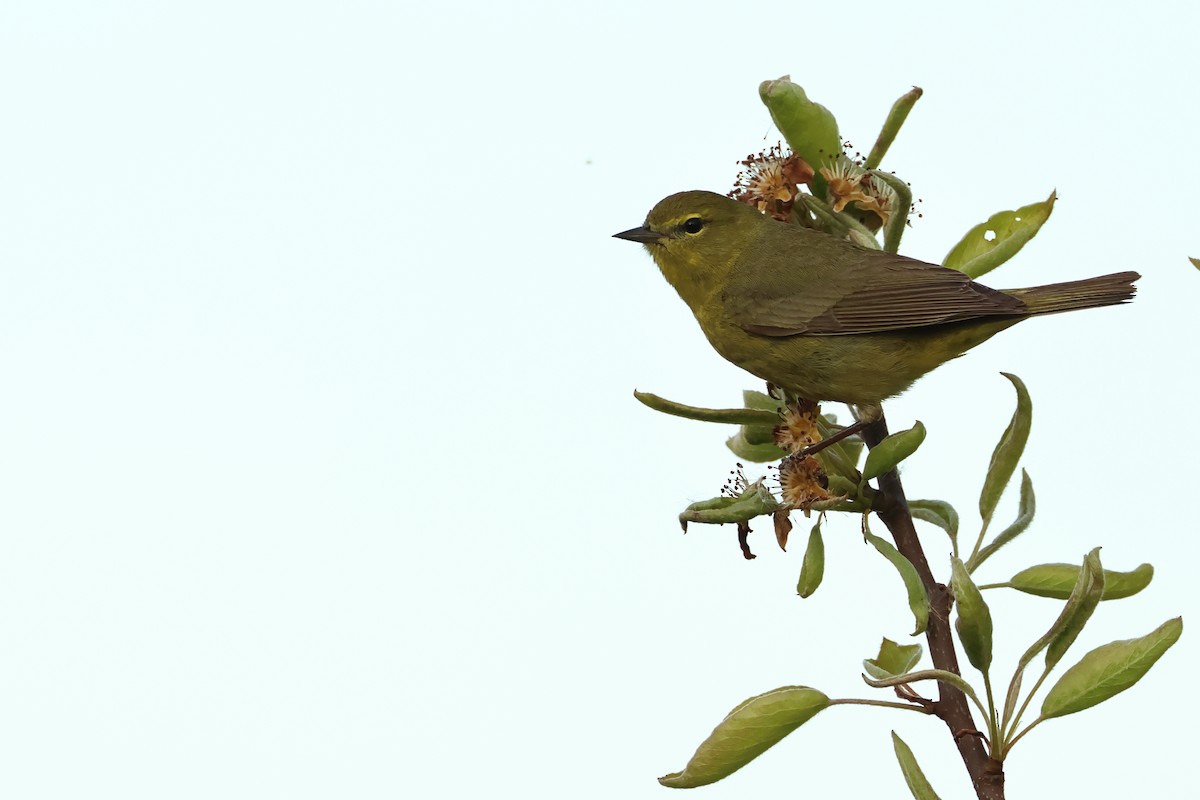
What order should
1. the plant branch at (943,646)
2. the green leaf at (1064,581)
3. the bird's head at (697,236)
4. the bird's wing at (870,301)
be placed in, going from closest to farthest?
1. the plant branch at (943,646)
2. the green leaf at (1064,581)
3. the bird's wing at (870,301)
4. the bird's head at (697,236)

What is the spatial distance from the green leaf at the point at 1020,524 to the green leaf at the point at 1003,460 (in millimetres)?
70

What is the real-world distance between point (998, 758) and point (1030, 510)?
90cm

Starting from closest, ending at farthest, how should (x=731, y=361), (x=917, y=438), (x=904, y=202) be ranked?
1. (x=917, y=438)
2. (x=904, y=202)
3. (x=731, y=361)

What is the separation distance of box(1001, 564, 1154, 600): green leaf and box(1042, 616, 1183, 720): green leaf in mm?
380

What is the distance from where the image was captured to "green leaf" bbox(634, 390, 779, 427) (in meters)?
3.19

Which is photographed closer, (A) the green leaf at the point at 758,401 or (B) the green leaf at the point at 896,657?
(B) the green leaf at the point at 896,657

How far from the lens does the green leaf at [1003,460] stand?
316 centimetres

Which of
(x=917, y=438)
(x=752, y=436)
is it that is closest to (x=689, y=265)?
(x=752, y=436)

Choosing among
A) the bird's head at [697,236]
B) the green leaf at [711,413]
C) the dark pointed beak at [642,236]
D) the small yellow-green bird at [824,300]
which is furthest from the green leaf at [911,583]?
the dark pointed beak at [642,236]

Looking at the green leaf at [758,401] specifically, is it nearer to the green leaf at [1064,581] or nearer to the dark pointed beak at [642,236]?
the green leaf at [1064,581]

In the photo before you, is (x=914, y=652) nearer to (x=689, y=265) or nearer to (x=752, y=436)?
(x=752, y=436)

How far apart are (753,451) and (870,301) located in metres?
1.26

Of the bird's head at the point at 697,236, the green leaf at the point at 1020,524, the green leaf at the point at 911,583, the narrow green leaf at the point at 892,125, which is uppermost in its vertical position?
the bird's head at the point at 697,236

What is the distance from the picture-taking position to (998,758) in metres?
2.66
